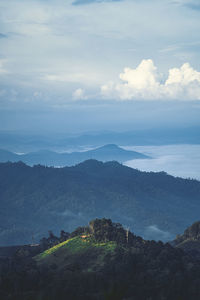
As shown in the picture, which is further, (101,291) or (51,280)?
(51,280)

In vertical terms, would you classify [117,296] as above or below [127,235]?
below

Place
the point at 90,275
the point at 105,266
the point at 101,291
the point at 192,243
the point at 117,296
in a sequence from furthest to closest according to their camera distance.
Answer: the point at 192,243 < the point at 105,266 < the point at 90,275 < the point at 101,291 < the point at 117,296

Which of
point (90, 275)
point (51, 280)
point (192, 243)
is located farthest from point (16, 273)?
point (192, 243)

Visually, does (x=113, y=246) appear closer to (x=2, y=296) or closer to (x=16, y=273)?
(x=16, y=273)

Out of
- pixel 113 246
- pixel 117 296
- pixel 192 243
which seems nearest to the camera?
pixel 117 296

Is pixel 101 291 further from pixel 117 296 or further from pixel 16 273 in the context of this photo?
pixel 16 273

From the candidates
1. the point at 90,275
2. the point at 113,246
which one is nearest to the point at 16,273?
the point at 90,275
